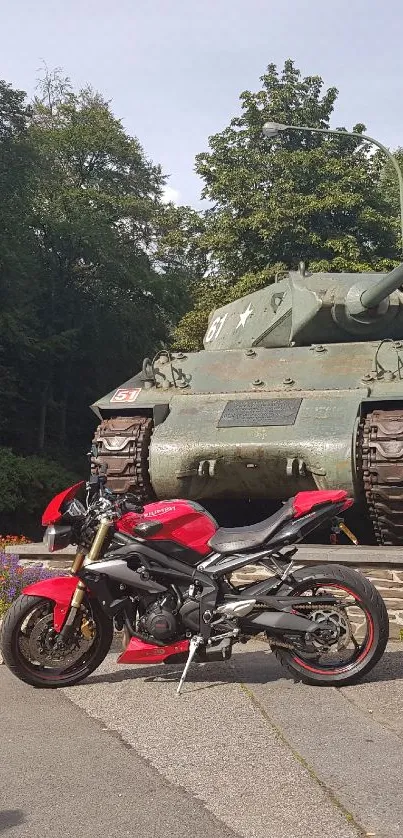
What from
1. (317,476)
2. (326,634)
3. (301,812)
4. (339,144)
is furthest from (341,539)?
(339,144)

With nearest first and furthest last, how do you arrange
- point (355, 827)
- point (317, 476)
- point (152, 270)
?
point (355, 827) < point (317, 476) < point (152, 270)

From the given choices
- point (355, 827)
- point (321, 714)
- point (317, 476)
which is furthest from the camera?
point (317, 476)

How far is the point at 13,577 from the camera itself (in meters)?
7.62

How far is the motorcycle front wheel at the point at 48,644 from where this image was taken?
5699mm

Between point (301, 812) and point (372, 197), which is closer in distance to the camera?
point (301, 812)

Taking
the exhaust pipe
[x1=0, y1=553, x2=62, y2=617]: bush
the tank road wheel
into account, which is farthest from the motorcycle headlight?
the tank road wheel

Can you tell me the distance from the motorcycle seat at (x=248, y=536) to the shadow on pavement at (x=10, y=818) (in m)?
2.23

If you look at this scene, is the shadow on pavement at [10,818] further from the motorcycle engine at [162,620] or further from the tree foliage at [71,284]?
the tree foliage at [71,284]

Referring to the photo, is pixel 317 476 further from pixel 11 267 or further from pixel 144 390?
pixel 11 267

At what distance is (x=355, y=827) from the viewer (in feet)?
11.5

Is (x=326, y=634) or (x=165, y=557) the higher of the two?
(x=165, y=557)

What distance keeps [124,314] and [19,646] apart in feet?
79.3

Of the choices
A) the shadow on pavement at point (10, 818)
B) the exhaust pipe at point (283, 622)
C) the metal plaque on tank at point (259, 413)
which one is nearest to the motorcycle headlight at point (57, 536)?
the exhaust pipe at point (283, 622)

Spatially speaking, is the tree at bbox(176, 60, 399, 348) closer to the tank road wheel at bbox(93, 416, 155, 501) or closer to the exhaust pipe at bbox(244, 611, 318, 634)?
the tank road wheel at bbox(93, 416, 155, 501)
